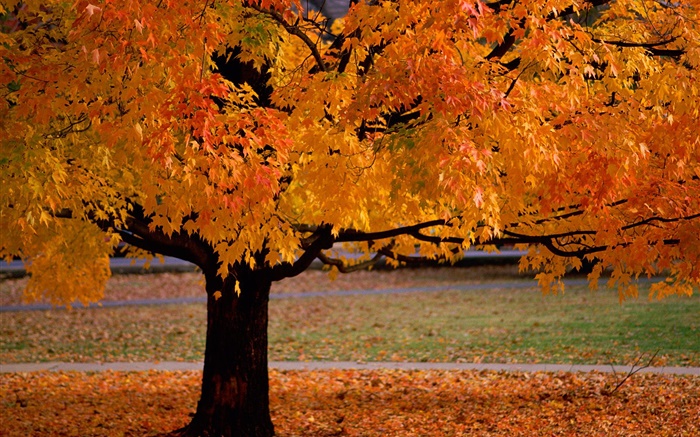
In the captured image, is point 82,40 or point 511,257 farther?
point 511,257

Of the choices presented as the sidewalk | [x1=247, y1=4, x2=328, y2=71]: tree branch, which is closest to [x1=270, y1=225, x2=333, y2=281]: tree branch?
[x1=247, y1=4, x2=328, y2=71]: tree branch

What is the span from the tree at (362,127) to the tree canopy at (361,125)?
0.07ft

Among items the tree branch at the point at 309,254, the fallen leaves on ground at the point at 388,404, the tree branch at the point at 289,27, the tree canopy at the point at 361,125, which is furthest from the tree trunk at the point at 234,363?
the tree branch at the point at 289,27

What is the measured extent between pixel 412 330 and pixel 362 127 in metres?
13.1

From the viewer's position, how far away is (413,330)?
20.2 m

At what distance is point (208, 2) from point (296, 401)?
679 cm

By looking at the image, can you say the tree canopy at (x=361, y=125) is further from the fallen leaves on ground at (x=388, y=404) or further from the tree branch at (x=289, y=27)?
the fallen leaves on ground at (x=388, y=404)

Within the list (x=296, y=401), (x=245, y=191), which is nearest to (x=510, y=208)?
(x=245, y=191)

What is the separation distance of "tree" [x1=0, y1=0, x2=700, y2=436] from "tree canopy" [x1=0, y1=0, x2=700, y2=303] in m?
0.02

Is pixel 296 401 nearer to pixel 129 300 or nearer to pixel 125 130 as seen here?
pixel 125 130

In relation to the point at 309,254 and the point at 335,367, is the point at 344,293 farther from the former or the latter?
the point at 309,254

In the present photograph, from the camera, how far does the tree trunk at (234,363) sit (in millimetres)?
10047

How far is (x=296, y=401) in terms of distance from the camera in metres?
12.5

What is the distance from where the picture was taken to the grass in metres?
17.1
